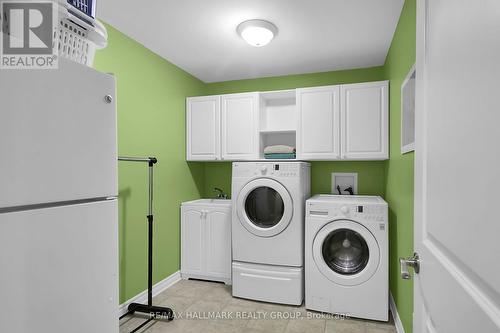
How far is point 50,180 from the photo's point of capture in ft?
2.81

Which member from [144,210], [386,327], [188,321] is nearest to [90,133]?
[144,210]

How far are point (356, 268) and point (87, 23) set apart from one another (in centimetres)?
259

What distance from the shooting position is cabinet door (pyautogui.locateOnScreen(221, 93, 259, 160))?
10.3 ft

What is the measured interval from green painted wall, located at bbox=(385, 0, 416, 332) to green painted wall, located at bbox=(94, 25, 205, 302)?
7.34ft

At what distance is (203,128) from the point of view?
3.32 m

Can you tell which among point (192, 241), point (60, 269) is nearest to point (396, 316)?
point (192, 241)

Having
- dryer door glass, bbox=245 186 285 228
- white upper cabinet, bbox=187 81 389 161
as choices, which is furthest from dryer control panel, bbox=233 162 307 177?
white upper cabinet, bbox=187 81 389 161

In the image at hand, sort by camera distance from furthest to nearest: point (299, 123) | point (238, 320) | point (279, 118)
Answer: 1. point (279, 118)
2. point (299, 123)
3. point (238, 320)

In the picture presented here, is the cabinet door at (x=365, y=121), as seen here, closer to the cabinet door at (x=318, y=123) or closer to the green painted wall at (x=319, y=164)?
the cabinet door at (x=318, y=123)

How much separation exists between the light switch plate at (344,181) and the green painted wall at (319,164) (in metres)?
0.04

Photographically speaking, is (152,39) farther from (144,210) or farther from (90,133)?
(90,133)

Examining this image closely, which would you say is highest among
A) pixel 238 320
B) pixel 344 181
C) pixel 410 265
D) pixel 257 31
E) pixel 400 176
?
pixel 257 31

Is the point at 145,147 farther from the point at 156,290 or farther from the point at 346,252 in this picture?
the point at 346,252

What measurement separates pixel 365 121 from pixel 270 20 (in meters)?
1.35
